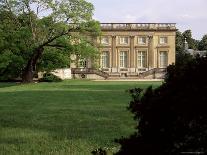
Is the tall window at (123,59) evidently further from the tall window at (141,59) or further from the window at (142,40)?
the window at (142,40)

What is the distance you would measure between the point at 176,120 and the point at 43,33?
48.2 m

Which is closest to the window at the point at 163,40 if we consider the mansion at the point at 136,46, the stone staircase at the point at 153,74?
the mansion at the point at 136,46

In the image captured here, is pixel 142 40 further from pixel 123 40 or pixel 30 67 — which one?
pixel 30 67

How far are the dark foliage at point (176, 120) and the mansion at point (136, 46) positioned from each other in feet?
275

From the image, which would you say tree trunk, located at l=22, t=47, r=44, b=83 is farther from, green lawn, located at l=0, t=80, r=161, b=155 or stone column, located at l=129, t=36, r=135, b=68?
stone column, located at l=129, t=36, r=135, b=68

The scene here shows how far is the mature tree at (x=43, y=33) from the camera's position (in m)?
49.6

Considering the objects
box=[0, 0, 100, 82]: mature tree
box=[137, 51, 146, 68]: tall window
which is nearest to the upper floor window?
box=[137, 51, 146, 68]: tall window

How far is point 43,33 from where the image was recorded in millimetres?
51531

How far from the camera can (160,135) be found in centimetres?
406

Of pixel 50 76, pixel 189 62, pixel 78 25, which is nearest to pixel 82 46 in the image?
pixel 78 25

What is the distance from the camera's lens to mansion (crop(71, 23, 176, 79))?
89500mm

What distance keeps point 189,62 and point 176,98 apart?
1.83ft

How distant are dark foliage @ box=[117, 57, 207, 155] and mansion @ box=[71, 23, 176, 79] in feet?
275

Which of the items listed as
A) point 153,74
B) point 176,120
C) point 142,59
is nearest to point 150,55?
point 142,59
